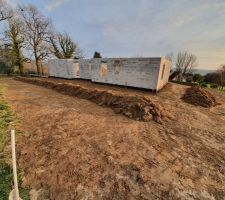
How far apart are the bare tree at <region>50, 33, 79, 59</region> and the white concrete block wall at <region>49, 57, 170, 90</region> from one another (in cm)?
1292

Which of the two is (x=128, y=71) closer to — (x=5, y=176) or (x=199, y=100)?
(x=199, y=100)

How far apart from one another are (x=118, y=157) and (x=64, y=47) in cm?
3214

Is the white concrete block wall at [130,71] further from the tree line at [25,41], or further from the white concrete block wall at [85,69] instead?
the tree line at [25,41]

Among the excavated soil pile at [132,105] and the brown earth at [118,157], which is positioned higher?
the excavated soil pile at [132,105]

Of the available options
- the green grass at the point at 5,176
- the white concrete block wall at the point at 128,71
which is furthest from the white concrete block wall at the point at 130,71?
the green grass at the point at 5,176

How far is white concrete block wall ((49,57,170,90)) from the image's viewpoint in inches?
480

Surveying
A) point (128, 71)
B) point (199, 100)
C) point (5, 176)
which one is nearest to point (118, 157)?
point (5, 176)

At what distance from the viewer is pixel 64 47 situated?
31.7 m

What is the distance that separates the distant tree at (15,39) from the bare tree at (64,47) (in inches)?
235

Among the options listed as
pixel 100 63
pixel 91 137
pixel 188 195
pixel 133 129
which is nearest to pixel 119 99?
pixel 133 129

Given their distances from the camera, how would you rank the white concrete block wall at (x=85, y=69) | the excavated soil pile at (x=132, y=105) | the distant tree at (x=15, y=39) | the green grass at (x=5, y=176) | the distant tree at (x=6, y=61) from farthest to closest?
the distant tree at (x=15, y=39)
the distant tree at (x=6, y=61)
the white concrete block wall at (x=85, y=69)
the excavated soil pile at (x=132, y=105)
the green grass at (x=5, y=176)

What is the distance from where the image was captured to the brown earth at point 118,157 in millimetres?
3016

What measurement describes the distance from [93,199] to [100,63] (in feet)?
46.6

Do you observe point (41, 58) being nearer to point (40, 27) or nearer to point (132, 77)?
Result: point (40, 27)
